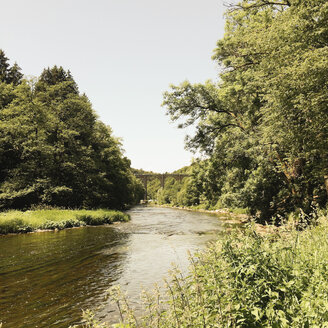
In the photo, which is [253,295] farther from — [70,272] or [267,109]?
[267,109]

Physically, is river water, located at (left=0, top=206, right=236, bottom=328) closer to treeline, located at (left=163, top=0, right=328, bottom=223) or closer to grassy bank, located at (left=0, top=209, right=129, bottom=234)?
grassy bank, located at (left=0, top=209, right=129, bottom=234)

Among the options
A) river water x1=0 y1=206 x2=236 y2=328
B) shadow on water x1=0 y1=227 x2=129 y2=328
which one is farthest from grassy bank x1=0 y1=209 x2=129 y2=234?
shadow on water x1=0 y1=227 x2=129 y2=328

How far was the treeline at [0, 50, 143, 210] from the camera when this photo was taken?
2745 cm

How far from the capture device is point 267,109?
12203 mm

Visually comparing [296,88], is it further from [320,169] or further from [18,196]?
[18,196]

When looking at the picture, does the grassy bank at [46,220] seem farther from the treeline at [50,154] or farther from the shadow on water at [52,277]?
the treeline at [50,154]

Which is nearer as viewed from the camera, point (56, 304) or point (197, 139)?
point (56, 304)

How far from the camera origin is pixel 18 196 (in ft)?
85.3

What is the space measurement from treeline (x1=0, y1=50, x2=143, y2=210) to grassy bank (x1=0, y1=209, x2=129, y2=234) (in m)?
5.00

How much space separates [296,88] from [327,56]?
1.47 m

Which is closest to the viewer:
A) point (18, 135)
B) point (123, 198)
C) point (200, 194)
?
point (18, 135)

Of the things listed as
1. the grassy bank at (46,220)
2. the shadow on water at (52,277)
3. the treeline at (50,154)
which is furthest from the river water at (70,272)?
the treeline at (50,154)

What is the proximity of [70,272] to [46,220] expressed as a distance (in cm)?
1254

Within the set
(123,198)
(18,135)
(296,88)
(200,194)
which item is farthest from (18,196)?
(200,194)
